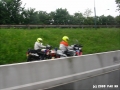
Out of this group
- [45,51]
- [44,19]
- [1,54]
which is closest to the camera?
[45,51]

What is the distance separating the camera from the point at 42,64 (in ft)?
23.8

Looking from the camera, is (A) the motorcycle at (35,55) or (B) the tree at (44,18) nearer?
(A) the motorcycle at (35,55)

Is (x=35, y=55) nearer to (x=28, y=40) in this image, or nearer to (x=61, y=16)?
(x=28, y=40)

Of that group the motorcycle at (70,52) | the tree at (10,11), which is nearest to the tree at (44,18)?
the tree at (10,11)

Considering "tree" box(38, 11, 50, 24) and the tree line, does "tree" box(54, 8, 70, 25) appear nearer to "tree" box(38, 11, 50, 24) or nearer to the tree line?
the tree line

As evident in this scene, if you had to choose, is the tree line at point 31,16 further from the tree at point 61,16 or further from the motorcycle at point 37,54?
the motorcycle at point 37,54

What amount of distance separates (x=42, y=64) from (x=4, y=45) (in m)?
12.7

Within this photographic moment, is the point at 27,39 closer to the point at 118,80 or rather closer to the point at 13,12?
the point at 118,80

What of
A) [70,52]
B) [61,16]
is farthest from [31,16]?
[70,52]

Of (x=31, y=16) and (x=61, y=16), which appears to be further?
(x=61, y=16)

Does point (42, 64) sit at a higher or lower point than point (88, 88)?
higher

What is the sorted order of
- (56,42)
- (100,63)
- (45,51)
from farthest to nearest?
(56,42) < (45,51) < (100,63)

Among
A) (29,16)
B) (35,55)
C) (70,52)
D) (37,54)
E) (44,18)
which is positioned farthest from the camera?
(44,18)

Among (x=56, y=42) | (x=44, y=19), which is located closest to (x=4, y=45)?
(x=56, y=42)
